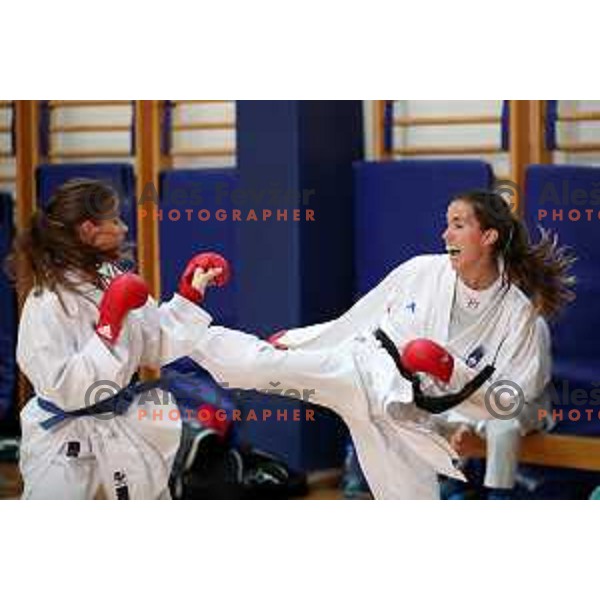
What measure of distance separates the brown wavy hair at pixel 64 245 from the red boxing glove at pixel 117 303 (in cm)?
Answer: 6

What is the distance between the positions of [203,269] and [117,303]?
0.33m

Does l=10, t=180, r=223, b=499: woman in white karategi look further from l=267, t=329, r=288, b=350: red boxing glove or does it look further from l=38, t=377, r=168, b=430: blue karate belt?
l=267, t=329, r=288, b=350: red boxing glove

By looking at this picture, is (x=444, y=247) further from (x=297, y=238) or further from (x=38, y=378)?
(x=38, y=378)

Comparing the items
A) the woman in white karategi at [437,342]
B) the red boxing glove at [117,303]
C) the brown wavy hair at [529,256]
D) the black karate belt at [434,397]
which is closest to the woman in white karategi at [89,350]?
the red boxing glove at [117,303]

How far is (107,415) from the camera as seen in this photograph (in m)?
4.05

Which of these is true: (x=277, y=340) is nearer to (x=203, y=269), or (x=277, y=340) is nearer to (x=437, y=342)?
(x=203, y=269)

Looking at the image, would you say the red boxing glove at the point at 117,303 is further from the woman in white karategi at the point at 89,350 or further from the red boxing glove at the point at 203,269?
the red boxing glove at the point at 203,269

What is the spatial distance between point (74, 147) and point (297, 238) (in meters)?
0.74

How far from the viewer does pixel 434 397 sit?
161 inches

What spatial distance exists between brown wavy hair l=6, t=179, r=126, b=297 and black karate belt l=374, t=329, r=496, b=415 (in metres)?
0.78

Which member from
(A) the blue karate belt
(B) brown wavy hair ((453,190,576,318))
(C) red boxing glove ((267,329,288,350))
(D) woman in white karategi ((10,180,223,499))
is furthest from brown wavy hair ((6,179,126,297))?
(B) brown wavy hair ((453,190,576,318))

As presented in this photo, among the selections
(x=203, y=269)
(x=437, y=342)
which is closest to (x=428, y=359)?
(x=437, y=342)

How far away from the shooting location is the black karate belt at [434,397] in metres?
4.09

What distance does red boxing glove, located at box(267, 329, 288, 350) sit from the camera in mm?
4211
